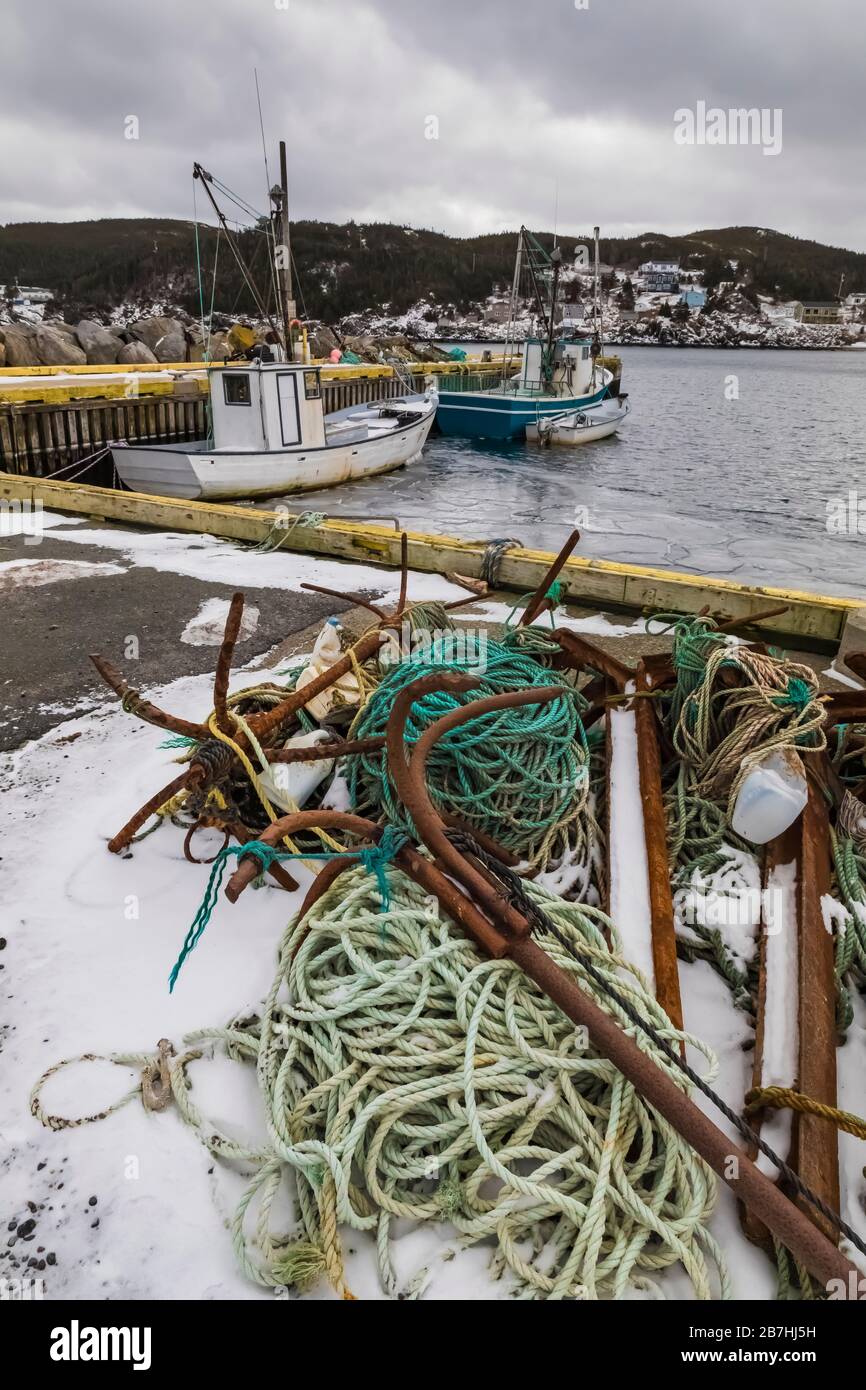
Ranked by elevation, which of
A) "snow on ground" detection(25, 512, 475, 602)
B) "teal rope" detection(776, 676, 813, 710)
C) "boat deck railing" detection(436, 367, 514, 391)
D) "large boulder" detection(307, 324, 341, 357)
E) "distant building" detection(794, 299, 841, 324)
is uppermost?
"distant building" detection(794, 299, 841, 324)

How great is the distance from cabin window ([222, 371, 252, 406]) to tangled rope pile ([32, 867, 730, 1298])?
1233 cm

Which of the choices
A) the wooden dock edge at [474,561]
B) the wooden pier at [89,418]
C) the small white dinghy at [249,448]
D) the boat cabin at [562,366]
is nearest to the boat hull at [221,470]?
the small white dinghy at [249,448]

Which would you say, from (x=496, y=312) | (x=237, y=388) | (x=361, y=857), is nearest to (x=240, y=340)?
(x=237, y=388)

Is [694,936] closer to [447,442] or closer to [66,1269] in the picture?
[66,1269]

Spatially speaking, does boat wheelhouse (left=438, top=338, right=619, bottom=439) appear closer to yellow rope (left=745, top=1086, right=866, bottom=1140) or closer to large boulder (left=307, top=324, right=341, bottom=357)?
large boulder (left=307, top=324, right=341, bottom=357)

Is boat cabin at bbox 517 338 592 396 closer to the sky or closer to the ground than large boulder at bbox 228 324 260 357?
closer to the sky

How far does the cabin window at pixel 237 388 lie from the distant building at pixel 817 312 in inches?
6684

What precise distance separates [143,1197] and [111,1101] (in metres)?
0.30

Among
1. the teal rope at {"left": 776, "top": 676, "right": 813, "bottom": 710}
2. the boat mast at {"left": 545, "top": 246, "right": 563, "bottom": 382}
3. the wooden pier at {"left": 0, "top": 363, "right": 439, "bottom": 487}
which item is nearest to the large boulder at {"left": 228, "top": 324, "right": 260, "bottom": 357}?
the wooden pier at {"left": 0, "top": 363, "right": 439, "bottom": 487}

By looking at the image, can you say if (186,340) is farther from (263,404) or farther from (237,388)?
(263,404)

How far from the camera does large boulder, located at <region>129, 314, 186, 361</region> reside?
28.3 metres

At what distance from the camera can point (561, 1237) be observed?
1.67 meters

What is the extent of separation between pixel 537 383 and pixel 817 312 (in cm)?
16942

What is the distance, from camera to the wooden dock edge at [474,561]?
197 inches
